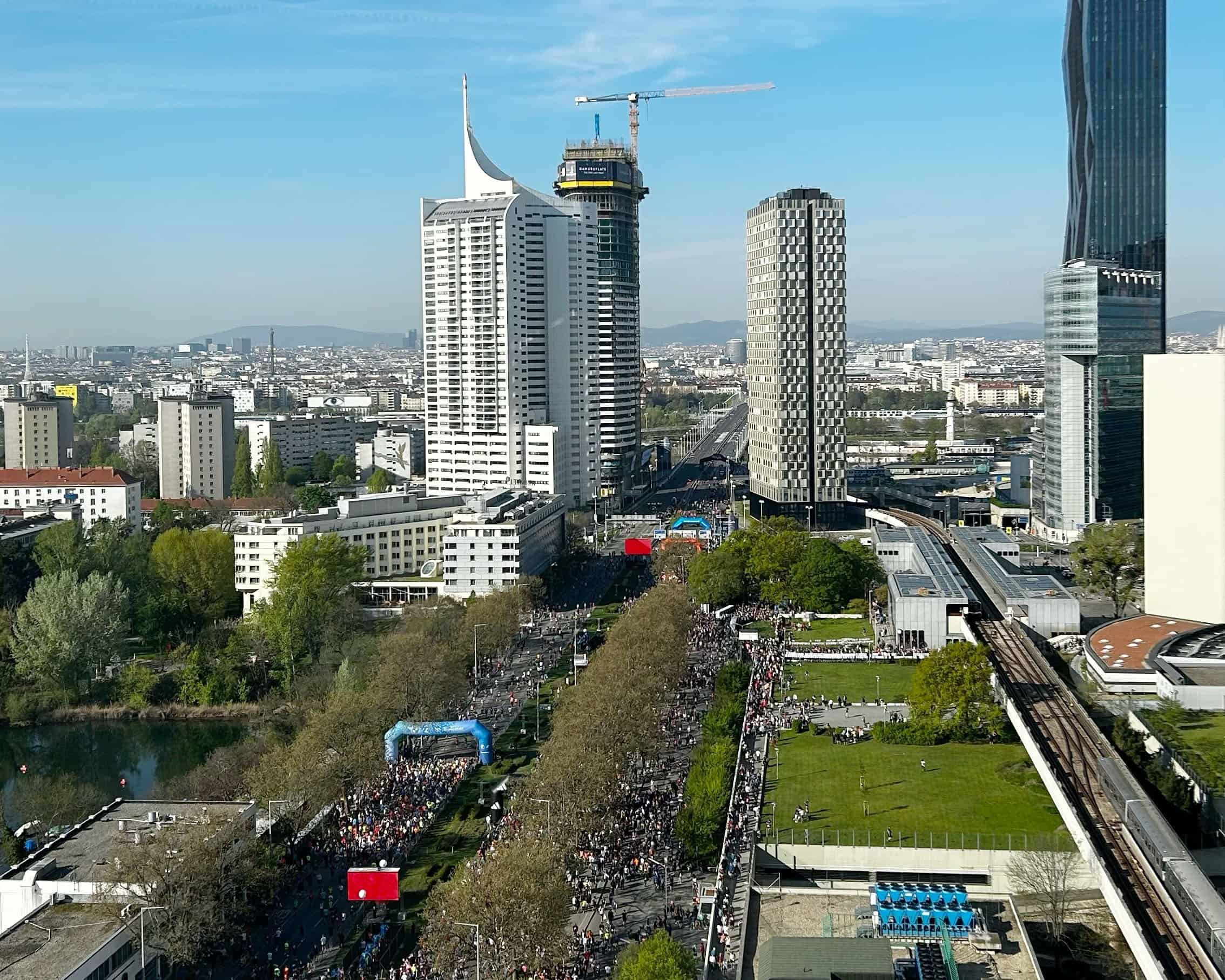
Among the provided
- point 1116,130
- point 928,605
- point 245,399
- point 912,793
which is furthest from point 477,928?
point 245,399

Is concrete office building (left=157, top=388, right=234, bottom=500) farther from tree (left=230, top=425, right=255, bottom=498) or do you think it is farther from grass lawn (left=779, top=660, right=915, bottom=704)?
grass lawn (left=779, top=660, right=915, bottom=704)

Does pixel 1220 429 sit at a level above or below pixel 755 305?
below

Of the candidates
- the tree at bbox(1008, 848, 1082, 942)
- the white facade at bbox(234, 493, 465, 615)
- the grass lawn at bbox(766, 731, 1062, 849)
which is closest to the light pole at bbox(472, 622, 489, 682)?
the grass lawn at bbox(766, 731, 1062, 849)

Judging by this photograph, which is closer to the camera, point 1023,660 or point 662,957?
point 662,957

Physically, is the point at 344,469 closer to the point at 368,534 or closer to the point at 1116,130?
the point at 368,534

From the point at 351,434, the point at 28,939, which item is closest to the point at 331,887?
the point at 28,939

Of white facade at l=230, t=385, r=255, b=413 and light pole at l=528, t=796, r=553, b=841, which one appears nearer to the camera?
light pole at l=528, t=796, r=553, b=841

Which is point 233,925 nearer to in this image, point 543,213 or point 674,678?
point 674,678
